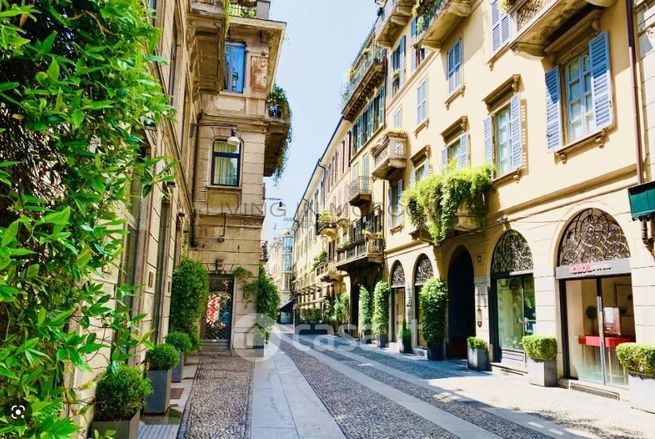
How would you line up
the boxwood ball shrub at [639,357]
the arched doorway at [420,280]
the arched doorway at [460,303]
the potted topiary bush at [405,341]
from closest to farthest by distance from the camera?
the boxwood ball shrub at [639,357] < the arched doorway at [460,303] < the arched doorway at [420,280] < the potted topiary bush at [405,341]

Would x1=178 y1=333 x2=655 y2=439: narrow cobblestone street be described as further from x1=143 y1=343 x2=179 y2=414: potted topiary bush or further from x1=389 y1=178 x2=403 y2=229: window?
x1=389 y1=178 x2=403 y2=229: window

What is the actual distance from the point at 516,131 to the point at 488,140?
48.2 inches

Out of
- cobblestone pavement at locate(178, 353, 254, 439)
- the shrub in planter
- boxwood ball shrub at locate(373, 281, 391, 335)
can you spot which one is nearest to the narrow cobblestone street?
cobblestone pavement at locate(178, 353, 254, 439)

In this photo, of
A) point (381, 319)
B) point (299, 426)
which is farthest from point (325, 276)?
point (299, 426)

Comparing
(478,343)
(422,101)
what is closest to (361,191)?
(422,101)

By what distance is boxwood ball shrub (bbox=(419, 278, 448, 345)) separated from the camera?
50.3ft

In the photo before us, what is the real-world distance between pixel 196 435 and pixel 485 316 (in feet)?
30.3

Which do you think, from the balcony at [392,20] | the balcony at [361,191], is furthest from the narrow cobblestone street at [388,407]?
the balcony at [392,20]

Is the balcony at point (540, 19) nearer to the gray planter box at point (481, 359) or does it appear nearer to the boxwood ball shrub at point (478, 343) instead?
the boxwood ball shrub at point (478, 343)

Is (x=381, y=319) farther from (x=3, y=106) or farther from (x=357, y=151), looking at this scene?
(x=3, y=106)

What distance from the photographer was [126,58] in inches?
85.0

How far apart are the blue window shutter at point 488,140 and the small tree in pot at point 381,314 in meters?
8.45

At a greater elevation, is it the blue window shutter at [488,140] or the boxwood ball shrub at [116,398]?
the blue window shutter at [488,140]

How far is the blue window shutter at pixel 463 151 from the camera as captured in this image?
1460 centimetres
